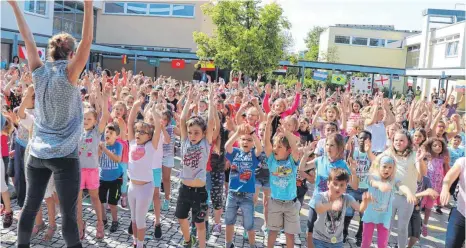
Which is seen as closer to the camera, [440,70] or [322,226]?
[322,226]

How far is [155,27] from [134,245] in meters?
34.4

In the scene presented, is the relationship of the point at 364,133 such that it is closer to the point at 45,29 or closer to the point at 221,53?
the point at 221,53

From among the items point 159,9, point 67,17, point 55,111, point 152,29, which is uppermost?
point 159,9

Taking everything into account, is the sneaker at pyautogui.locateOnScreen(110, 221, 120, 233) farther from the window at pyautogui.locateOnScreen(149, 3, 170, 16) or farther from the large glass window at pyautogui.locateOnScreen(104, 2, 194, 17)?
the window at pyautogui.locateOnScreen(149, 3, 170, 16)

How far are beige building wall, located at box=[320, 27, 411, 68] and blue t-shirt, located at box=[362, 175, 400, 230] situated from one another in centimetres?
4736

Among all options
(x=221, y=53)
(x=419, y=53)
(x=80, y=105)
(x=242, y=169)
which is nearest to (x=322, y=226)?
(x=242, y=169)

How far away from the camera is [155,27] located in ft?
123

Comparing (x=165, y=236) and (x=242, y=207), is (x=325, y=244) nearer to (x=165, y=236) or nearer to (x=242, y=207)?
(x=242, y=207)

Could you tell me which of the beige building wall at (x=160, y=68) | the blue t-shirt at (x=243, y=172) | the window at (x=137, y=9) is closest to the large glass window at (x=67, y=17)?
the beige building wall at (x=160, y=68)

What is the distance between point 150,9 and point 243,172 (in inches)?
1373

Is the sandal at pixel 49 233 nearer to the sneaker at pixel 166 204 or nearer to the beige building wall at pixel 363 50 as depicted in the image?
the sneaker at pixel 166 204

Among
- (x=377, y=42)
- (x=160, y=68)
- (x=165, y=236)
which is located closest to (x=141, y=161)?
(x=165, y=236)

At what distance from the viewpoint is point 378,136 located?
286 inches

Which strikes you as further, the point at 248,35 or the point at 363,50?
the point at 363,50
